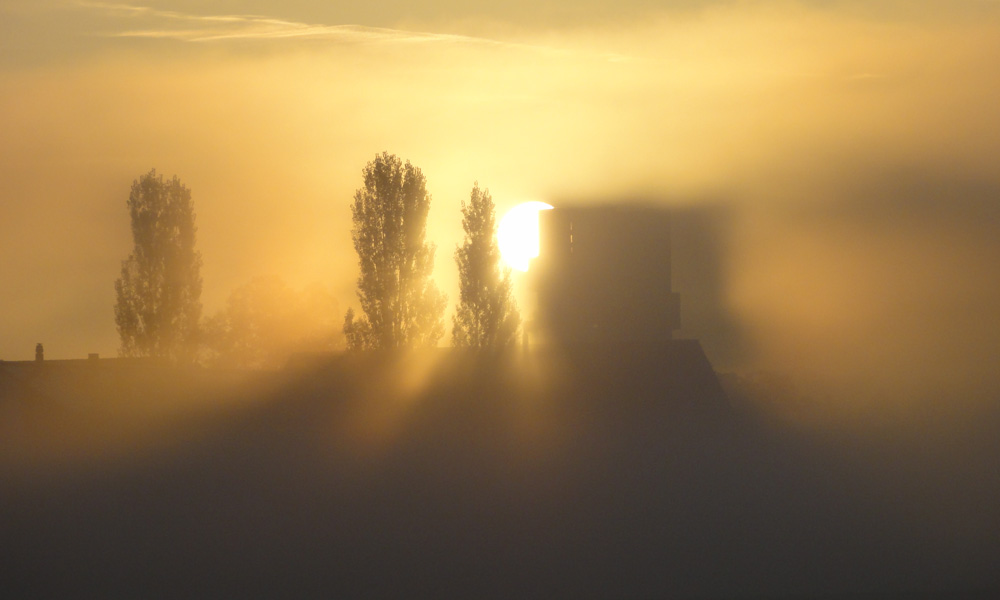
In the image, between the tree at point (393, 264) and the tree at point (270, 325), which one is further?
the tree at point (270, 325)

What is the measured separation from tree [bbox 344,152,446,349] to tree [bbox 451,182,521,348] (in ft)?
7.23

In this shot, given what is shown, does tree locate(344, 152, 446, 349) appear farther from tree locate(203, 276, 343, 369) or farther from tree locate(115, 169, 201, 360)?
tree locate(203, 276, 343, 369)

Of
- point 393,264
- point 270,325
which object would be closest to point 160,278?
point 393,264

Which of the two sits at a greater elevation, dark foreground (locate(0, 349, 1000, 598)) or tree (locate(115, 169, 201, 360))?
tree (locate(115, 169, 201, 360))

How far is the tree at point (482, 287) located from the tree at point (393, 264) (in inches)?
Result: 86.8

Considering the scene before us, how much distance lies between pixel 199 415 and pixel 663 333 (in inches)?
1437

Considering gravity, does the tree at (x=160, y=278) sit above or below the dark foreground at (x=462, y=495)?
above

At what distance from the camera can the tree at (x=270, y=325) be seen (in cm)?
6731

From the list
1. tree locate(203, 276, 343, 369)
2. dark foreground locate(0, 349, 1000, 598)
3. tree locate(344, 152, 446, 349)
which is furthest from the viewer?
tree locate(203, 276, 343, 369)

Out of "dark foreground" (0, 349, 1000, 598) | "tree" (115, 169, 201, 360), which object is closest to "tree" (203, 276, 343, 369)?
"tree" (115, 169, 201, 360)

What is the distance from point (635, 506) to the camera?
22.6 metres

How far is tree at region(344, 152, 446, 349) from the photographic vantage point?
41.6 meters

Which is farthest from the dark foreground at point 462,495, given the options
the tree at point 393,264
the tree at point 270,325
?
the tree at point 270,325

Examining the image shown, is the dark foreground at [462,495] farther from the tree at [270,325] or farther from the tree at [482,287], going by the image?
the tree at [270,325]
